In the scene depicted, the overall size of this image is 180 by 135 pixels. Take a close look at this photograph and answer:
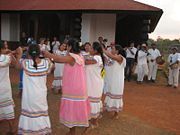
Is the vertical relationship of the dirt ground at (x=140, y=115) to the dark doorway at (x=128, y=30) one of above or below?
below

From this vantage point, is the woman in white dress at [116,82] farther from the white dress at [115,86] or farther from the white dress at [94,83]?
the white dress at [94,83]

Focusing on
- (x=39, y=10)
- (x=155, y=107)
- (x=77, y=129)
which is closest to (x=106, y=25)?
(x=39, y=10)

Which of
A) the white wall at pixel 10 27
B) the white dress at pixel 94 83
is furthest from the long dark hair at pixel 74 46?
the white wall at pixel 10 27

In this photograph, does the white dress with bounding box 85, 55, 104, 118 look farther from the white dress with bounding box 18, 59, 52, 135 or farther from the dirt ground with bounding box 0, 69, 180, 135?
the white dress with bounding box 18, 59, 52, 135

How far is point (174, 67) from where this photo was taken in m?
12.5

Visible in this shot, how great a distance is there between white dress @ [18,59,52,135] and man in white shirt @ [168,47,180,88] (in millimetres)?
8872

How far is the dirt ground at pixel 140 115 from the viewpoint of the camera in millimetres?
5832

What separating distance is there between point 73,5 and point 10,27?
4.31 m

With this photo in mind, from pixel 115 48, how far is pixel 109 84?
0.93 metres

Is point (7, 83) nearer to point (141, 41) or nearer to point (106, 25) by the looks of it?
point (106, 25)

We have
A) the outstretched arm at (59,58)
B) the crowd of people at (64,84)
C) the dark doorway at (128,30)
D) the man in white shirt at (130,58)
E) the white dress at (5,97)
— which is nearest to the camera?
the outstretched arm at (59,58)

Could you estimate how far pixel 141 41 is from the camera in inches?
600

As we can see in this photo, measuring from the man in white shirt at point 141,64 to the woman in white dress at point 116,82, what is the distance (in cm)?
632

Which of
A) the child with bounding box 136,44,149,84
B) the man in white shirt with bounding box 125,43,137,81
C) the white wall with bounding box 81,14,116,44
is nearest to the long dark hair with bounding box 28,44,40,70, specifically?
the child with bounding box 136,44,149,84
